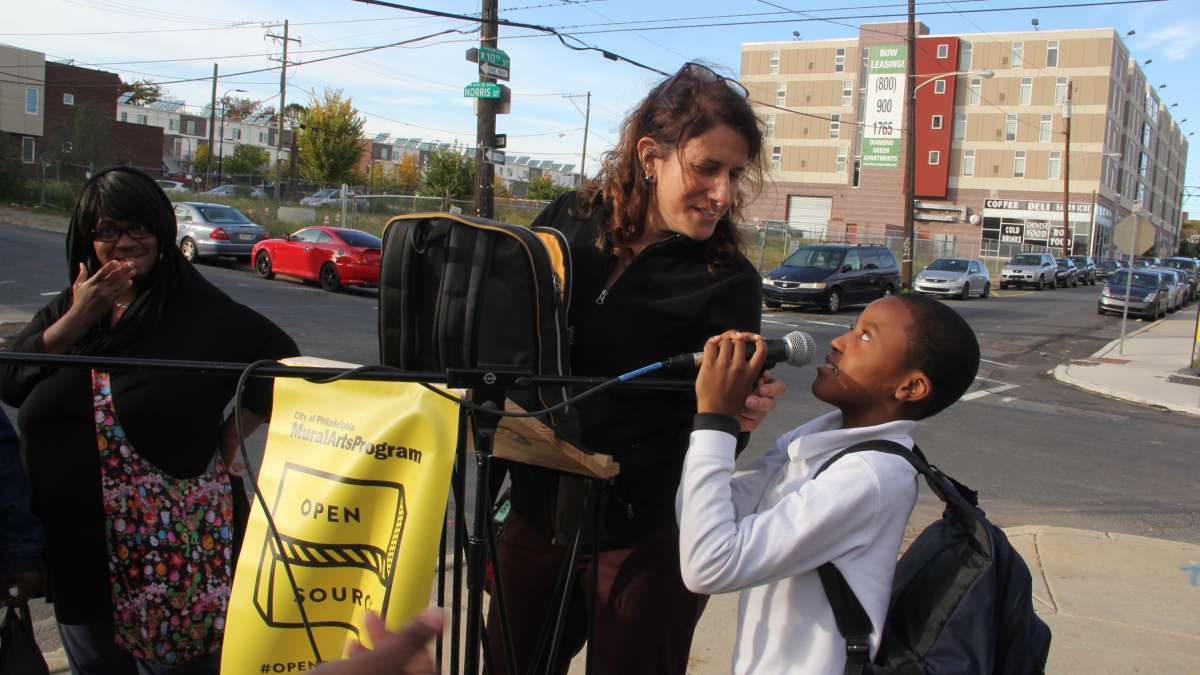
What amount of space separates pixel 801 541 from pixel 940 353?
45cm

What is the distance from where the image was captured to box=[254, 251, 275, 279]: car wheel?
20.8 m

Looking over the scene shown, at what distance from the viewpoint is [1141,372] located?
15.8 metres

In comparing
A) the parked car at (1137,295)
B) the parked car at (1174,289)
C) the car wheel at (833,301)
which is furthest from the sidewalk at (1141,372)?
the parked car at (1174,289)

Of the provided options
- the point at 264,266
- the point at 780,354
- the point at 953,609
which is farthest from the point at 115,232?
the point at 264,266

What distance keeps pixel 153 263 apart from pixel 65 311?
0.85 ft

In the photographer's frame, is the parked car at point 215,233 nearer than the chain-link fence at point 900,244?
Yes

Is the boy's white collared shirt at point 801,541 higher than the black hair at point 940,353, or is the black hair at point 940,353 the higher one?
the black hair at point 940,353

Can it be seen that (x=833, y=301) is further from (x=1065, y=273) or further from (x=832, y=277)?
(x=1065, y=273)

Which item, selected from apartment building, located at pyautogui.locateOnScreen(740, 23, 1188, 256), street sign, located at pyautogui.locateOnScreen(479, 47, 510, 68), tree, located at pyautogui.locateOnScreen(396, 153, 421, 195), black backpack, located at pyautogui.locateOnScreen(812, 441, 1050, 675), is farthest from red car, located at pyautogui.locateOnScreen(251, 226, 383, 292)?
tree, located at pyautogui.locateOnScreen(396, 153, 421, 195)

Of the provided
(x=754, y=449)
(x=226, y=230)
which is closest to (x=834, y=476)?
(x=754, y=449)

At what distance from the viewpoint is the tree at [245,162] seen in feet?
245

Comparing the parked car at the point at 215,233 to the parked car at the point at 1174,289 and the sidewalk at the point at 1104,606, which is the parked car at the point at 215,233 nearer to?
the sidewalk at the point at 1104,606

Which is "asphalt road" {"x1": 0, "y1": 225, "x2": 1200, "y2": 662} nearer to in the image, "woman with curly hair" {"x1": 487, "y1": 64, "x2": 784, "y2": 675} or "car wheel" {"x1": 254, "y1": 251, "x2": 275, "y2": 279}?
"car wheel" {"x1": 254, "y1": 251, "x2": 275, "y2": 279}

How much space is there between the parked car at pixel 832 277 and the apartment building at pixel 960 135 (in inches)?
1477
